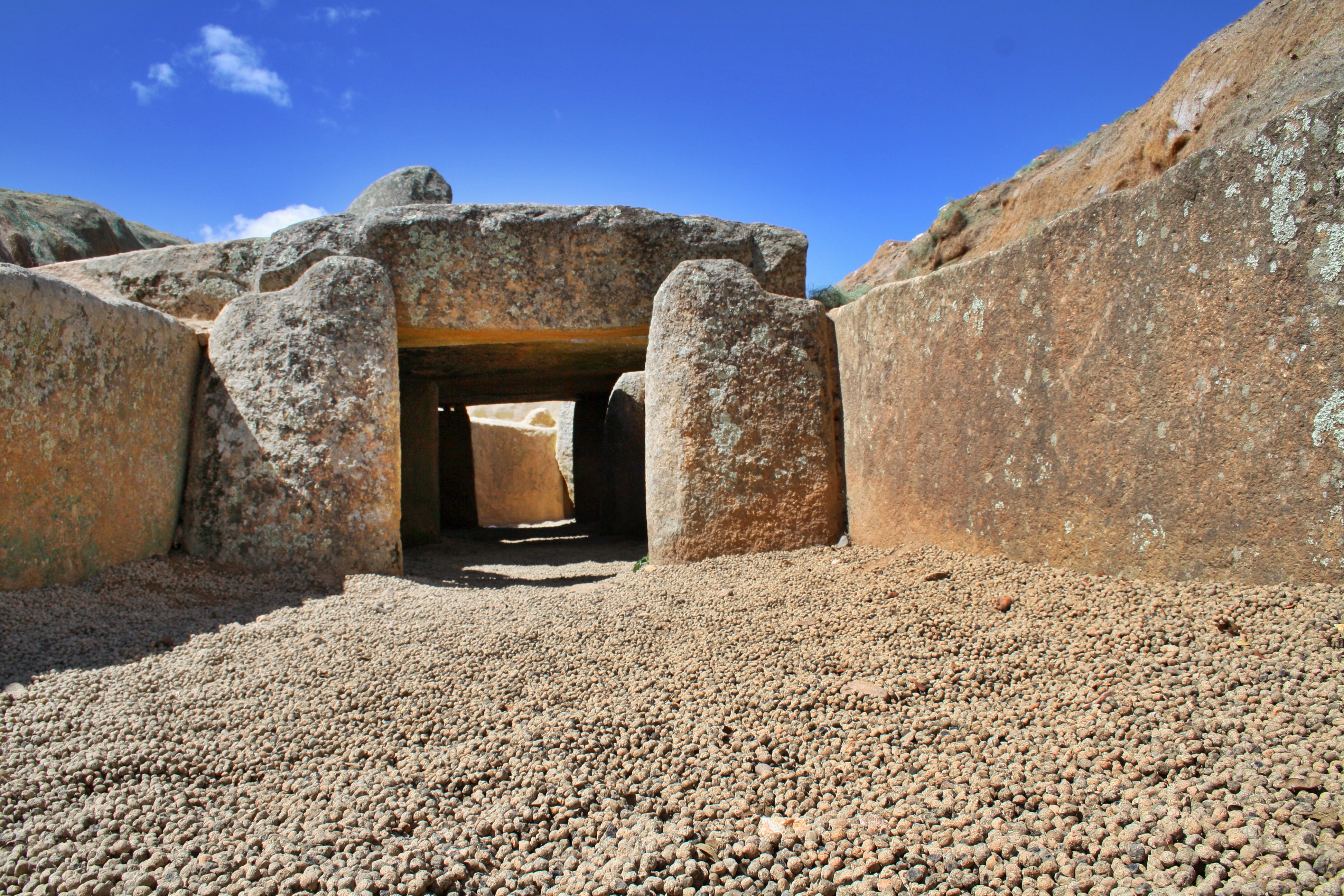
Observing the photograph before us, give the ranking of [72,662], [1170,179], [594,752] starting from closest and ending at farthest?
[594,752], [1170,179], [72,662]

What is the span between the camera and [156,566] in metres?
2.88

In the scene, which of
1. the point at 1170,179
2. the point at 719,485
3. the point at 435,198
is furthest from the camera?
the point at 435,198

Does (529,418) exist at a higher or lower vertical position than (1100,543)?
higher

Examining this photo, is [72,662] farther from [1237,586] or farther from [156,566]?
[1237,586]

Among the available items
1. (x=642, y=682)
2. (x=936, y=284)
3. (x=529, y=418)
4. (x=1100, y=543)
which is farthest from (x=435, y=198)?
(x=529, y=418)

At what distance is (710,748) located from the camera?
154 cm

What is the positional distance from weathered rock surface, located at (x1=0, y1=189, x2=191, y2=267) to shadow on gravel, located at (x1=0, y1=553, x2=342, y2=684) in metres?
4.73

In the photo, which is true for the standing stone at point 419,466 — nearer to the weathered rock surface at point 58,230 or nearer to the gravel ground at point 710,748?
the weathered rock surface at point 58,230

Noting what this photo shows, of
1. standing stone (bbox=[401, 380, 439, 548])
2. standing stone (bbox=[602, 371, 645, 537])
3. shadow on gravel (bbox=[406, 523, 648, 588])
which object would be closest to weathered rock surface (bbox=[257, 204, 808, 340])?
shadow on gravel (bbox=[406, 523, 648, 588])

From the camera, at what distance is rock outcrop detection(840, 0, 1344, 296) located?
393cm

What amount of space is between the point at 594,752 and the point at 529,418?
1423 centimetres

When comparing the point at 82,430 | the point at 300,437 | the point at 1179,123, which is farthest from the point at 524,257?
the point at 1179,123

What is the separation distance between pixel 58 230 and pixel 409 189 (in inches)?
222

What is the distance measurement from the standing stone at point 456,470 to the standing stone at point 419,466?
1663mm
